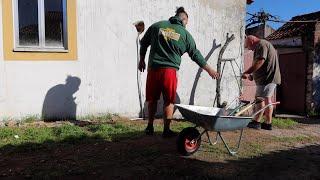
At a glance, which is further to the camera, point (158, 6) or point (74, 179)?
point (158, 6)

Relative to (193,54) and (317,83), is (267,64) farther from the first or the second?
(317,83)

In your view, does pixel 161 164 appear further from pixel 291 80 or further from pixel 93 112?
pixel 291 80

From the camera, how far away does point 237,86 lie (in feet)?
33.5

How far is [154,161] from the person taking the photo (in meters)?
5.43

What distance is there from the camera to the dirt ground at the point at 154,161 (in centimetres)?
492

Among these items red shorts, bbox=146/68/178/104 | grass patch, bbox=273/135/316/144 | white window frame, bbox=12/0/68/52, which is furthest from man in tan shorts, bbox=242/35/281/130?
white window frame, bbox=12/0/68/52

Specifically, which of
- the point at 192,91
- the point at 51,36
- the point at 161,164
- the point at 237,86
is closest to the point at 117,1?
the point at 51,36

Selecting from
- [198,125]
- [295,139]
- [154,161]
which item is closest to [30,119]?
[154,161]

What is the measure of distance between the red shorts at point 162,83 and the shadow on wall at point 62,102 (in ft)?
8.05

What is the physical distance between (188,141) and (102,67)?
3.48 m

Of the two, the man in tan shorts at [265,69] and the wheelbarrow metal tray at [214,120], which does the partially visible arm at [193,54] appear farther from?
the man in tan shorts at [265,69]

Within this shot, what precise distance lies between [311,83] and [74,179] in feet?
33.0

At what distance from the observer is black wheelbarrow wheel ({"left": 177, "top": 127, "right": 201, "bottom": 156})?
551 cm

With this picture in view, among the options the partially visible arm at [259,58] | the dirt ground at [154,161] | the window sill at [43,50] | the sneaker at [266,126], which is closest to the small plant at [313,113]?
the sneaker at [266,126]
